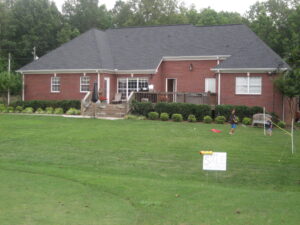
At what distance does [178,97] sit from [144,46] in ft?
25.6

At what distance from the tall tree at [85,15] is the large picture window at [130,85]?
90.3ft

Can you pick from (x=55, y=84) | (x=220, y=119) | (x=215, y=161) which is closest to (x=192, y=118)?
(x=220, y=119)

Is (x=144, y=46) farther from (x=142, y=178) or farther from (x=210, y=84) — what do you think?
(x=142, y=178)

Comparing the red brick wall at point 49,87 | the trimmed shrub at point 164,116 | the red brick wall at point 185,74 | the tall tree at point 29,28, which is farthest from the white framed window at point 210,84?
the tall tree at point 29,28

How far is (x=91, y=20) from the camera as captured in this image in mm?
57906

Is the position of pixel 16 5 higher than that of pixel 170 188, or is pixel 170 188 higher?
pixel 16 5

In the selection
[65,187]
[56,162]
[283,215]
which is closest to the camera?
[283,215]

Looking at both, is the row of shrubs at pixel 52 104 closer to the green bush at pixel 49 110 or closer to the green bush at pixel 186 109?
the green bush at pixel 49 110

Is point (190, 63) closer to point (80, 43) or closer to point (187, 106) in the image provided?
point (187, 106)

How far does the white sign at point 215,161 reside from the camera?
950 cm

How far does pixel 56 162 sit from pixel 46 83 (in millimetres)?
20791

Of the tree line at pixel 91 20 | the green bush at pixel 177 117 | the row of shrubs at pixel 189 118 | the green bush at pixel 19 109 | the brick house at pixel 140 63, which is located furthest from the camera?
the tree line at pixel 91 20

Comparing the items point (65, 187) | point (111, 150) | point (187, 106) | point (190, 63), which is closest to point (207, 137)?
point (111, 150)

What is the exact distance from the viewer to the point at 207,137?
59.8 feet
